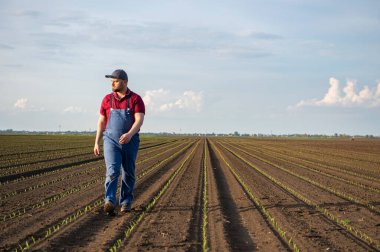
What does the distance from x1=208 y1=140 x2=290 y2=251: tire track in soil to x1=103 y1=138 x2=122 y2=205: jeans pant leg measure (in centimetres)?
153

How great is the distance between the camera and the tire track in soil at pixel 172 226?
5.18 m

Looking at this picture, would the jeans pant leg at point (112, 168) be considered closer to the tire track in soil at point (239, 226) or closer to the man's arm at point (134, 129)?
the man's arm at point (134, 129)

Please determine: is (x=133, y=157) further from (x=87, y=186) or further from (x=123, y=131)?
(x=87, y=186)

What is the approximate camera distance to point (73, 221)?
647cm

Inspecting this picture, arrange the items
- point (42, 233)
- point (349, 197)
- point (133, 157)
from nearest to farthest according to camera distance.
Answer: point (42, 233)
point (133, 157)
point (349, 197)

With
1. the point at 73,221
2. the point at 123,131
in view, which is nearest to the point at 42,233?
the point at 73,221

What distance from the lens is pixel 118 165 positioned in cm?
665

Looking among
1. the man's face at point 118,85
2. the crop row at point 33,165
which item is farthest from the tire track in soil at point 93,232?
the crop row at point 33,165

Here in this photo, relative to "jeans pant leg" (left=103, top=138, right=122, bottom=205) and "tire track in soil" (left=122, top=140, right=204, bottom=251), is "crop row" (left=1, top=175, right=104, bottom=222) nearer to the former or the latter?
"jeans pant leg" (left=103, top=138, right=122, bottom=205)

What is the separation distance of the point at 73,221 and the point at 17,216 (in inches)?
41.4

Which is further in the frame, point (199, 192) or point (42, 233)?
point (199, 192)

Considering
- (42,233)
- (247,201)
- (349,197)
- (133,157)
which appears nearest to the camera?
(42,233)

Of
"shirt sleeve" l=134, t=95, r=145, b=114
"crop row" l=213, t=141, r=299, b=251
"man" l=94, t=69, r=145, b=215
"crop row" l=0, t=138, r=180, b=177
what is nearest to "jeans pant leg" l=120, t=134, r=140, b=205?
"man" l=94, t=69, r=145, b=215

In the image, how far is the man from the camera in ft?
21.5
